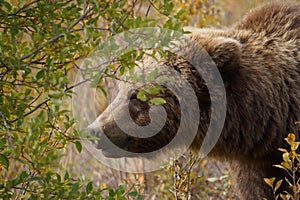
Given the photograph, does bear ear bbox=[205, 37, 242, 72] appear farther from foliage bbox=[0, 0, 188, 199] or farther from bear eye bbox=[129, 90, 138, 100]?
foliage bbox=[0, 0, 188, 199]

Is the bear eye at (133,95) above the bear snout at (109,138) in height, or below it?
above

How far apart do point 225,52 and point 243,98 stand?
395 millimetres

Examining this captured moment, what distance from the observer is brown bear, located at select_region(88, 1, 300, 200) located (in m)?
4.02

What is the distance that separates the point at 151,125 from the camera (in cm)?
413

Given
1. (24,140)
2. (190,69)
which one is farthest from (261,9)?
(24,140)

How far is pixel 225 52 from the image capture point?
3938mm

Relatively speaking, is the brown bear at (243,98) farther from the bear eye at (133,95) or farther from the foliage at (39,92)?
the foliage at (39,92)

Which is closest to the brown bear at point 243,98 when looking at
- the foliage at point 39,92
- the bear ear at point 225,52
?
the bear ear at point 225,52

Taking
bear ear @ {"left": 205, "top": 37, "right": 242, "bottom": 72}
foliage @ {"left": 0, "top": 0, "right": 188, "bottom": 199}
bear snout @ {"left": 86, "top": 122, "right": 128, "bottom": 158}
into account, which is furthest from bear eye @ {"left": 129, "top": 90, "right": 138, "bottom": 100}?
foliage @ {"left": 0, "top": 0, "right": 188, "bottom": 199}

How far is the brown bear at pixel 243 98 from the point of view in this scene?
402 centimetres

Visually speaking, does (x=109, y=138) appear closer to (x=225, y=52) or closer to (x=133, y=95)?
(x=133, y=95)

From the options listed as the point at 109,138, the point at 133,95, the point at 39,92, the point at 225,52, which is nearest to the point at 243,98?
the point at 225,52

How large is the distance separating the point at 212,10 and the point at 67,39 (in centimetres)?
442

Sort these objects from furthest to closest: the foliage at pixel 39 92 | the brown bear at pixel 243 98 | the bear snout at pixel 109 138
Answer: the brown bear at pixel 243 98, the bear snout at pixel 109 138, the foliage at pixel 39 92
